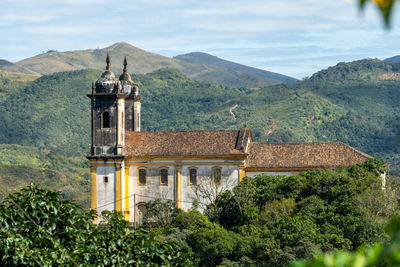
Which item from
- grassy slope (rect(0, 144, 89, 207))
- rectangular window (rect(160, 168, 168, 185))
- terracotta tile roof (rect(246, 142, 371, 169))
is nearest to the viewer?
terracotta tile roof (rect(246, 142, 371, 169))

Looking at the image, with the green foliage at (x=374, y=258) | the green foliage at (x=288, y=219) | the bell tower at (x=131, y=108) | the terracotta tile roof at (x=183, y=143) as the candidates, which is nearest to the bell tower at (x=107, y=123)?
the terracotta tile roof at (x=183, y=143)

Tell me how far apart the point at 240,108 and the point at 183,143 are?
7503cm

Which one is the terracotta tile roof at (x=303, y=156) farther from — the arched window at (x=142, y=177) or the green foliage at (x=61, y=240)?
the green foliage at (x=61, y=240)

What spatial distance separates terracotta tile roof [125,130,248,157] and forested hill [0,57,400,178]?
150 feet

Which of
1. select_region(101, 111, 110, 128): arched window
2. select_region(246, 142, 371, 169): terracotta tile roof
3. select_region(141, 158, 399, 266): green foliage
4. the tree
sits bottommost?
select_region(141, 158, 399, 266): green foliage

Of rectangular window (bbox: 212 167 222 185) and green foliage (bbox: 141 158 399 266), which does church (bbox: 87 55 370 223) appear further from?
green foliage (bbox: 141 158 399 266)

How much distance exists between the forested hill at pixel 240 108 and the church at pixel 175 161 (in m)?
44.6

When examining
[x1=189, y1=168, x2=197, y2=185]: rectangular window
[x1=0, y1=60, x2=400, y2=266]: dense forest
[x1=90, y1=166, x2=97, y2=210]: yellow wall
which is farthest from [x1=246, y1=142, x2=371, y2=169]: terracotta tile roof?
[x1=90, y1=166, x2=97, y2=210]: yellow wall

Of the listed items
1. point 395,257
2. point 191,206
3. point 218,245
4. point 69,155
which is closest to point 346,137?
point 69,155

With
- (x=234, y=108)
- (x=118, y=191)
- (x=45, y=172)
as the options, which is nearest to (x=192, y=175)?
(x=118, y=191)

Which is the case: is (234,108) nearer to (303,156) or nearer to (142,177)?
(303,156)

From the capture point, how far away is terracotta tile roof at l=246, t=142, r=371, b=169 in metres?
36.8

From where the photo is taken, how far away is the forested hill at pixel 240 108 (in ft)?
316

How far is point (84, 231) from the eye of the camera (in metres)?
12.5
